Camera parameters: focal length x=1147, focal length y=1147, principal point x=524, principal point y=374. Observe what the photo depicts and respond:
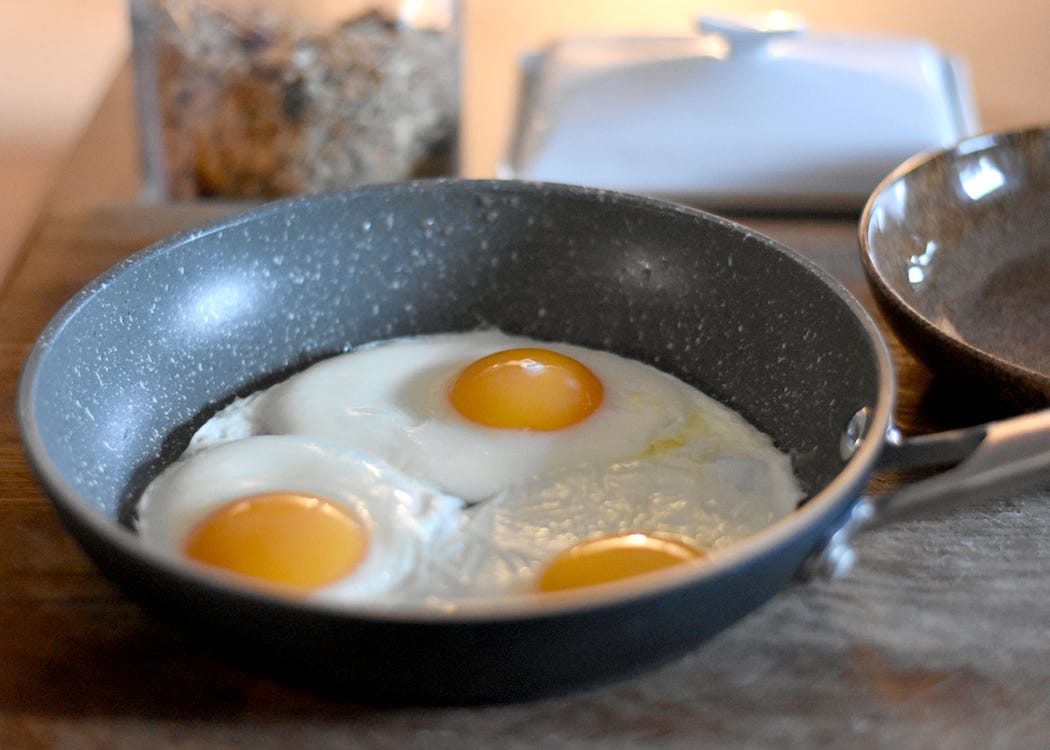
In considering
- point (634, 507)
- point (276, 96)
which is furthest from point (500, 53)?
point (634, 507)

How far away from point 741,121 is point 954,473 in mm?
1065

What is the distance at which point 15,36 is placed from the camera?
11.1 ft

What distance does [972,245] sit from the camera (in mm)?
1391

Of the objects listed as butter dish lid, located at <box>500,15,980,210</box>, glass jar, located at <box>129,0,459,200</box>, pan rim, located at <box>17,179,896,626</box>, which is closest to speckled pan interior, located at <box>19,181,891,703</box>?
pan rim, located at <box>17,179,896,626</box>

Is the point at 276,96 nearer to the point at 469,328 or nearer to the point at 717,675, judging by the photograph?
the point at 469,328

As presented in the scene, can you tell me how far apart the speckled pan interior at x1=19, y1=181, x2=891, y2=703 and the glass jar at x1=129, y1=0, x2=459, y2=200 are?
646 millimetres

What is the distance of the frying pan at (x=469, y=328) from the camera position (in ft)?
2.42

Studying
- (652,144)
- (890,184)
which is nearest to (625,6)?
(652,144)

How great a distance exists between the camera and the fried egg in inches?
36.9

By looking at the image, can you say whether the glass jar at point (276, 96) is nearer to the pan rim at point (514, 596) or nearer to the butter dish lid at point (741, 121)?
the butter dish lid at point (741, 121)

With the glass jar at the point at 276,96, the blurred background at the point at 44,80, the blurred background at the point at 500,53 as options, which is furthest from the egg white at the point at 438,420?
the blurred background at the point at 44,80

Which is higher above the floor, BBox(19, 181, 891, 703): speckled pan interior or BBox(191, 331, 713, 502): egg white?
BBox(19, 181, 891, 703): speckled pan interior

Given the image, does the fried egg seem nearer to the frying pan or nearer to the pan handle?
the frying pan

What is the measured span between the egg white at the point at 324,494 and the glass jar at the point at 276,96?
88 cm
